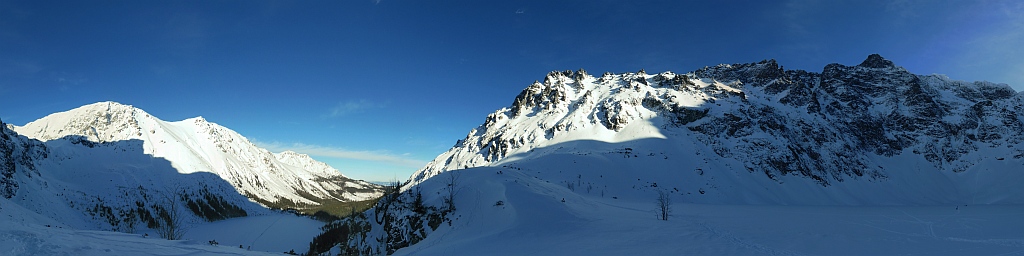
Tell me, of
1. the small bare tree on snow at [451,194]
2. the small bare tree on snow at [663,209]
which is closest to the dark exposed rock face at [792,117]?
the small bare tree on snow at [663,209]

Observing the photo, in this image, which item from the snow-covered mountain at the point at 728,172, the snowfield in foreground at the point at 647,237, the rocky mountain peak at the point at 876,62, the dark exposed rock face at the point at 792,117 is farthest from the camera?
the rocky mountain peak at the point at 876,62

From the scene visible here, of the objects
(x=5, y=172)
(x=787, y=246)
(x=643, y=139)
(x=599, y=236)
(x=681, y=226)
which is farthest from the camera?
(x=643, y=139)

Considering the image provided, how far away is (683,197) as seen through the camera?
69188mm

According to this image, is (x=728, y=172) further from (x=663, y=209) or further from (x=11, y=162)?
(x=11, y=162)

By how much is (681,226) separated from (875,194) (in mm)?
93857

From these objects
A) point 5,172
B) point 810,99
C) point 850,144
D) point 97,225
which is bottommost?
point 97,225

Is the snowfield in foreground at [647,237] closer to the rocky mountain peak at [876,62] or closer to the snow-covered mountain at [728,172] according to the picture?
the snow-covered mountain at [728,172]

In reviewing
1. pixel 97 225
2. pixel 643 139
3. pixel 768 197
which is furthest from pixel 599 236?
pixel 97 225

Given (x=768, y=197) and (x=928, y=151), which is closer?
(x=768, y=197)

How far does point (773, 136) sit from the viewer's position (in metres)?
97.8

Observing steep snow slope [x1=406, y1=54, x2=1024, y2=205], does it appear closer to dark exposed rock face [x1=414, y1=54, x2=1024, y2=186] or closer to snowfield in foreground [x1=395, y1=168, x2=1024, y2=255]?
dark exposed rock face [x1=414, y1=54, x2=1024, y2=186]

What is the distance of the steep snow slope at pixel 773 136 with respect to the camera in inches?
3211

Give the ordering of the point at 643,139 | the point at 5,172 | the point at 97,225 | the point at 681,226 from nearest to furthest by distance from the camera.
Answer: the point at 681,226
the point at 5,172
the point at 97,225
the point at 643,139

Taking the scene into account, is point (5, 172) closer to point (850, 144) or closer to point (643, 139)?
point (643, 139)
